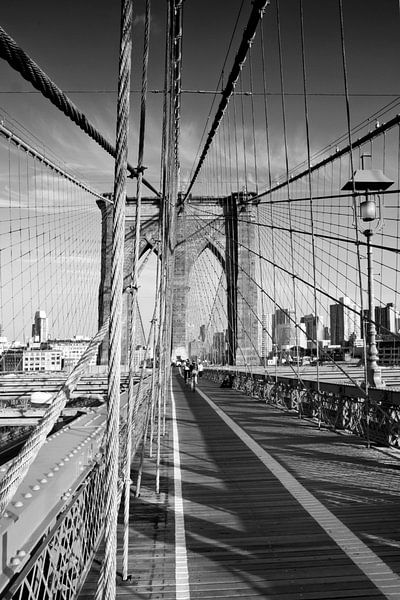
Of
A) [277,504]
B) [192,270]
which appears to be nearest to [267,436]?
[277,504]

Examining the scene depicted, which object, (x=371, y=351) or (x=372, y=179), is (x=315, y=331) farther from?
(x=372, y=179)

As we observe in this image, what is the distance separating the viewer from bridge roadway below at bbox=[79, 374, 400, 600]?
2.68 meters

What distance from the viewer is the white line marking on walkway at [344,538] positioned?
2.64 meters

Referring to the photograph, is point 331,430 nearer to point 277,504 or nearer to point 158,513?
point 277,504

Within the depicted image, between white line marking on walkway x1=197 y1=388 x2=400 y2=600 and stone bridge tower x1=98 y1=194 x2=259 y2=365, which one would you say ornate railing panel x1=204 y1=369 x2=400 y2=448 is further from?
stone bridge tower x1=98 y1=194 x2=259 y2=365

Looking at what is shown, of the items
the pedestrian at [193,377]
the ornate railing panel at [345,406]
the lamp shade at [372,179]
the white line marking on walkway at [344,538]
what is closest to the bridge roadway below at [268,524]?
the white line marking on walkway at [344,538]

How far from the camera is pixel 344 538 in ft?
10.7

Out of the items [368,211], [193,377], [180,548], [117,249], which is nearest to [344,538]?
[180,548]

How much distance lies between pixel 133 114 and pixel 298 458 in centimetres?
824

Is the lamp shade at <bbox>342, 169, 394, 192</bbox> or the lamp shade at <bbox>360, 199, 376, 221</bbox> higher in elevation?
the lamp shade at <bbox>342, 169, 394, 192</bbox>

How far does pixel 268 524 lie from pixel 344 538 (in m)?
0.57

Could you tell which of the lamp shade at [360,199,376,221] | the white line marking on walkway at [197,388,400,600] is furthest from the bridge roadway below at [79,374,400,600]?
the lamp shade at [360,199,376,221]

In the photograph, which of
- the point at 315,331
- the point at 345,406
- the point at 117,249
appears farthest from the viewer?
the point at 315,331

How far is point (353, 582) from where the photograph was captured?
2.65m
